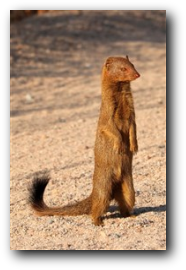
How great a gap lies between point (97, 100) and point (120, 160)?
15.9 feet

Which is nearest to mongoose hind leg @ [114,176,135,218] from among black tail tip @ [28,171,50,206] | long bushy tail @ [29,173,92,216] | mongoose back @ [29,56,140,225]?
mongoose back @ [29,56,140,225]

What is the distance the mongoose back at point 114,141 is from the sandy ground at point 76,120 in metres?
0.19

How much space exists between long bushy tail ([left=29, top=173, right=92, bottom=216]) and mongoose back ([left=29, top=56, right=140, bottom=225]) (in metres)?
0.15

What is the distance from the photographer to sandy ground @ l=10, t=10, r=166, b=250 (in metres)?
4.04

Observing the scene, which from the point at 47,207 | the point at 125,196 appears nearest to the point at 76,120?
the point at 47,207

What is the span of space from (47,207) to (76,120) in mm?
3470

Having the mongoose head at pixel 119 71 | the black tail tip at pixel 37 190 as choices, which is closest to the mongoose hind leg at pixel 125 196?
the black tail tip at pixel 37 190

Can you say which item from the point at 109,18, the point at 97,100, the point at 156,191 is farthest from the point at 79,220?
the point at 109,18

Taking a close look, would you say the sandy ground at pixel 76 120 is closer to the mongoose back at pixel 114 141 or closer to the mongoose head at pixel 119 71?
the mongoose back at pixel 114 141

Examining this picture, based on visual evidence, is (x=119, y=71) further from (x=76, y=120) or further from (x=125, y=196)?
(x=76, y=120)

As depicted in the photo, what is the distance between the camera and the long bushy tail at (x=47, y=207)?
4.37 meters

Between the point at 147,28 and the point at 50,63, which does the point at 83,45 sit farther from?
the point at 147,28

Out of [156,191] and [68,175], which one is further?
[68,175]
